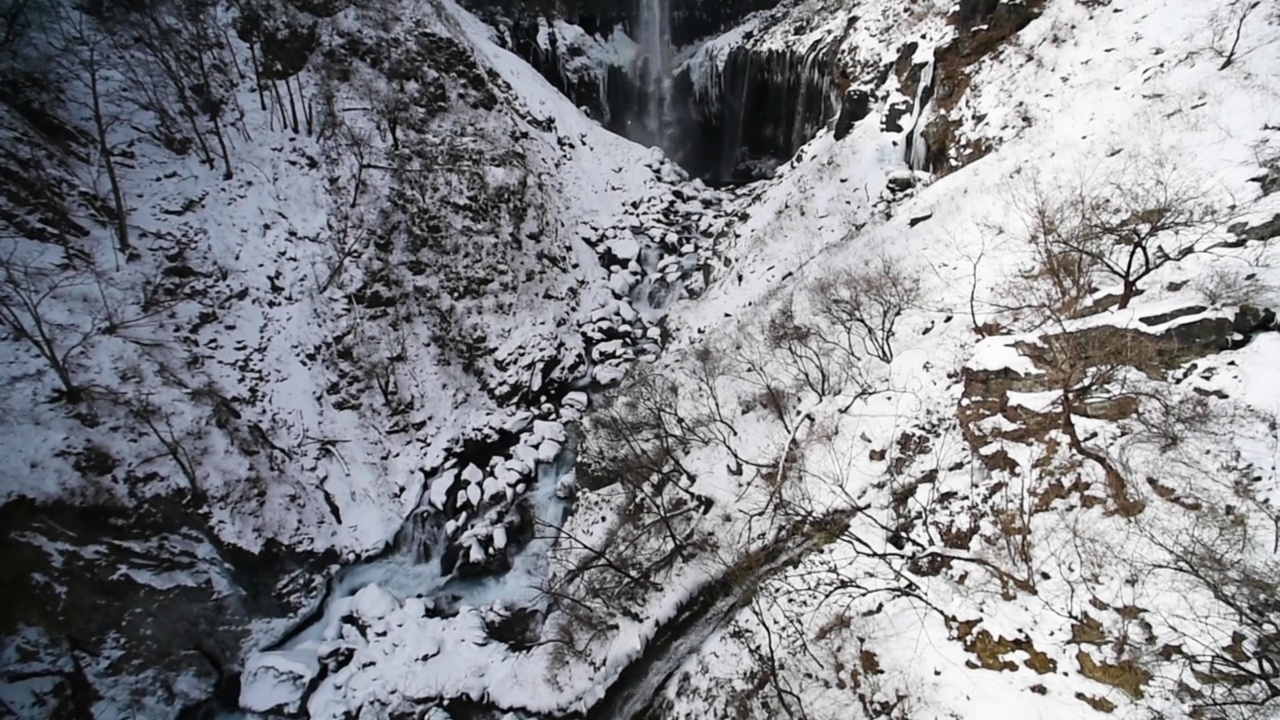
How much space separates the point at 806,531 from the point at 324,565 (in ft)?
44.1

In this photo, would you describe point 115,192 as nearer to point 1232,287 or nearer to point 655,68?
point 1232,287

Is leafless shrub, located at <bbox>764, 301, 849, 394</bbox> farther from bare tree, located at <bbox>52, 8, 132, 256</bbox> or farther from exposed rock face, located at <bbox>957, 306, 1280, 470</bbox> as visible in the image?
bare tree, located at <bbox>52, 8, 132, 256</bbox>

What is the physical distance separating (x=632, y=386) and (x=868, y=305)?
7.83 m

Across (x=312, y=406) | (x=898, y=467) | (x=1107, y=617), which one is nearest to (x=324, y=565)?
(x=312, y=406)

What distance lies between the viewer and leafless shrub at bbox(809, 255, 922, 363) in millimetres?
14766

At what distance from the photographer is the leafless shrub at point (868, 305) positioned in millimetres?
14766

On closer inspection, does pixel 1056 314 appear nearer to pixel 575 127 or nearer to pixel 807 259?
pixel 807 259

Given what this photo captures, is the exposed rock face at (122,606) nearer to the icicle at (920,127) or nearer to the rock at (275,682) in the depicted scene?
the rock at (275,682)

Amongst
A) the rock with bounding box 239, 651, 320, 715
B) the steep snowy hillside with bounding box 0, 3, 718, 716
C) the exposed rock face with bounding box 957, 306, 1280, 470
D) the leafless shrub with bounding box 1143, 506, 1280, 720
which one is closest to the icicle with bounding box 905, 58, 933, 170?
the steep snowy hillside with bounding box 0, 3, 718, 716

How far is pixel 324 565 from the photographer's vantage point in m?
16.2

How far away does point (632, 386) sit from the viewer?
19141 millimetres

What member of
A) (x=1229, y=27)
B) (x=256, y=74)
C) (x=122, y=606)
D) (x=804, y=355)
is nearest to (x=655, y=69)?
(x=256, y=74)

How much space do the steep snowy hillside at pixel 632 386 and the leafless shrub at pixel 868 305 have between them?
0.13m

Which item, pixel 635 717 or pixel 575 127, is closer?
pixel 635 717
